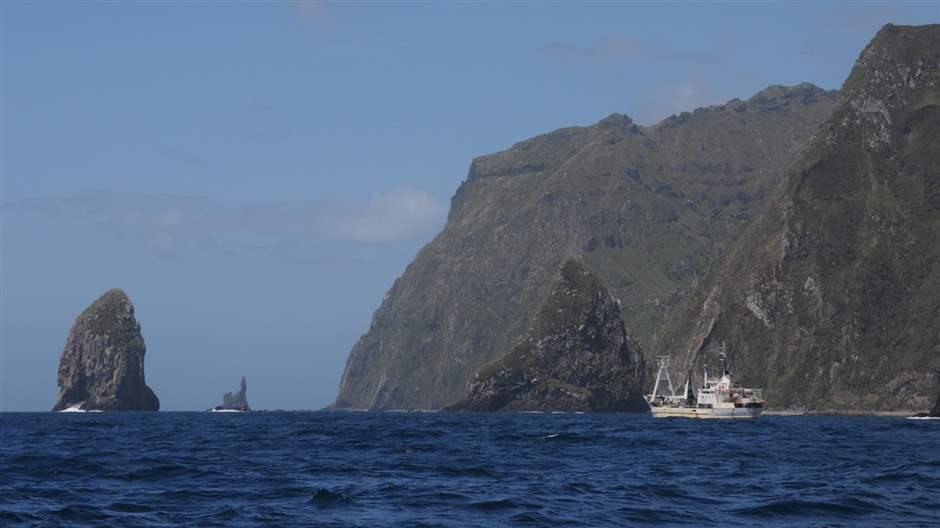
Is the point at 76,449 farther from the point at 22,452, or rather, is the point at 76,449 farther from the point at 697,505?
the point at 697,505

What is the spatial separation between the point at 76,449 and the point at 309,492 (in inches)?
1866

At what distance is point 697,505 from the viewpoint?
56.7 metres

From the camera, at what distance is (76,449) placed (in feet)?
335

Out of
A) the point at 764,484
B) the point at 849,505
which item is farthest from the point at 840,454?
the point at 849,505

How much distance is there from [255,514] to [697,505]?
65.2 feet

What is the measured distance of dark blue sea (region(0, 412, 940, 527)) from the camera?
52.0 metres

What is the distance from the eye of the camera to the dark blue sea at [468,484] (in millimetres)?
52031

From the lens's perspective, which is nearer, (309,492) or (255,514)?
(255,514)

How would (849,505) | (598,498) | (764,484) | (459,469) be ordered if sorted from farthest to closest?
(459,469)
(764,484)
(598,498)
(849,505)

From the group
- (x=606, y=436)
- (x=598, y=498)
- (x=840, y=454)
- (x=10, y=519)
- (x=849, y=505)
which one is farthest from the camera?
(x=606, y=436)

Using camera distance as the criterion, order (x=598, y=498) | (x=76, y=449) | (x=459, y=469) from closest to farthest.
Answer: (x=598, y=498), (x=459, y=469), (x=76, y=449)

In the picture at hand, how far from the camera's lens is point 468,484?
67.3 metres

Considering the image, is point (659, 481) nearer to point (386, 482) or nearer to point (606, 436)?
point (386, 482)

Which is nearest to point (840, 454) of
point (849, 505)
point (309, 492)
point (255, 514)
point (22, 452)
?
point (849, 505)
